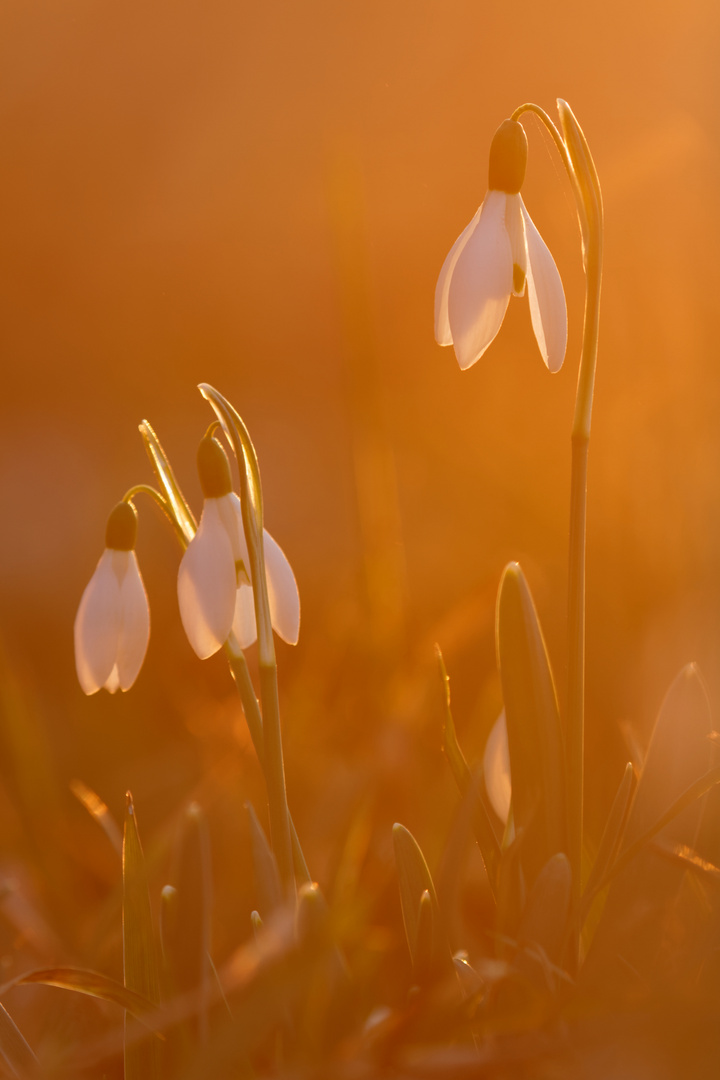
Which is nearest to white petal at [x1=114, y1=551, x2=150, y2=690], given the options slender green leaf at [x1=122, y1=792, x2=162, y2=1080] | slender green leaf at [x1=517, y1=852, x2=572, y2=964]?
slender green leaf at [x1=122, y1=792, x2=162, y2=1080]

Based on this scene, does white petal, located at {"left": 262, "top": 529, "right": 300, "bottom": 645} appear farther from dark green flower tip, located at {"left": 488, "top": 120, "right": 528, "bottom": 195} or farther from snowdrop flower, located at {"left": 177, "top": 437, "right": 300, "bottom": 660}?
dark green flower tip, located at {"left": 488, "top": 120, "right": 528, "bottom": 195}

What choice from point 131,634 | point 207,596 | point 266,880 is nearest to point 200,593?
point 207,596

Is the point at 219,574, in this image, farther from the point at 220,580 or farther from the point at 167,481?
the point at 167,481

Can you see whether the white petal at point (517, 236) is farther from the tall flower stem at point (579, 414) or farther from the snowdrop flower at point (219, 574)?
the snowdrop flower at point (219, 574)

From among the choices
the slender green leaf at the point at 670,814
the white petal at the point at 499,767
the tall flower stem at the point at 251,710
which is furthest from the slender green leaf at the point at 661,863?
the tall flower stem at the point at 251,710

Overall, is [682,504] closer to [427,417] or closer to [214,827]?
[214,827]

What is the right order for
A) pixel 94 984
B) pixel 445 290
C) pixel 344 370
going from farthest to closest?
pixel 344 370 < pixel 445 290 < pixel 94 984
